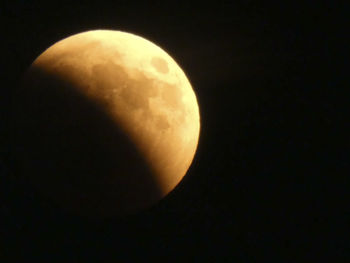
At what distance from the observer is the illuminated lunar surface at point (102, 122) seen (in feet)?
11.9

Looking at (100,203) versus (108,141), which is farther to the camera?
(100,203)

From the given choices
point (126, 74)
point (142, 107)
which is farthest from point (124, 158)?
point (126, 74)

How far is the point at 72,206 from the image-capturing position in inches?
162

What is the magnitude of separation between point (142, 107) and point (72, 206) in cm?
129

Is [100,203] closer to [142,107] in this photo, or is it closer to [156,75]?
[142,107]

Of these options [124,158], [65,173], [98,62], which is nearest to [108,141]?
[124,158]

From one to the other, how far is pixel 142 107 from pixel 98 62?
0.60 m

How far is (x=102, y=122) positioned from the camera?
364cm

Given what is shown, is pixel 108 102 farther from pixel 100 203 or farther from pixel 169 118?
pixel 100 203

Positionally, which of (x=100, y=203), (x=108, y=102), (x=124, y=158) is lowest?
(x=100, y=203)

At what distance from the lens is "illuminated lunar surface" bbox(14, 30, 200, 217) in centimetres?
363

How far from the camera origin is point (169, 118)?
3.91 m

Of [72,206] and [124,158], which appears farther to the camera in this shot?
[72,206]

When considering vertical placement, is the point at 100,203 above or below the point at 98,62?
below
